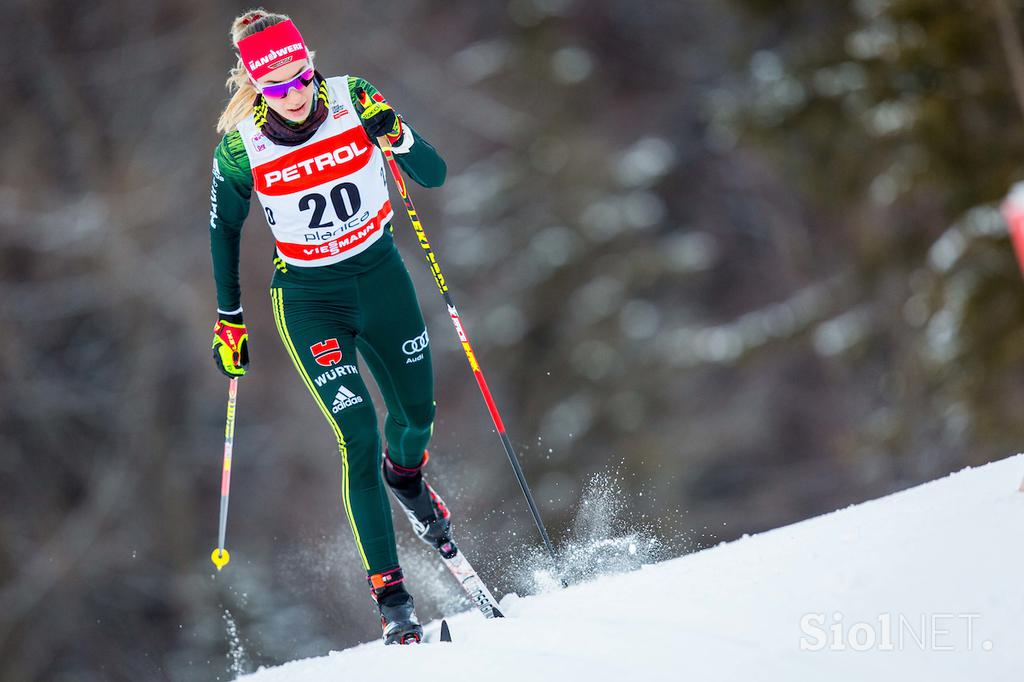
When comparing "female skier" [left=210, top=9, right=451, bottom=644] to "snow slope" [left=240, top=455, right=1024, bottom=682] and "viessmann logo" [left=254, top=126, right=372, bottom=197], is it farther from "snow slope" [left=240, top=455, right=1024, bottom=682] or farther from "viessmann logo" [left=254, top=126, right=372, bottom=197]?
"snow slope" [left=240, top=455, right=1024, bottom=682]

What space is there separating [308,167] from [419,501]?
1370 mm

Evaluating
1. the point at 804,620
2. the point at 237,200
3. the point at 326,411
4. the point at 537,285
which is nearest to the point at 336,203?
the point at 237,200

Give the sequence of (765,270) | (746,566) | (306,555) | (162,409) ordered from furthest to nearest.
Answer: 1. (765,270)
2. (162,409)
3. (306,555)
4. (746,566)

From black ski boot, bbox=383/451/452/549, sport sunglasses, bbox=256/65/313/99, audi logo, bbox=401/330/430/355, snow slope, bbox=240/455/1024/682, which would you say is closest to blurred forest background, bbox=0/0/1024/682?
black ski boot, bbox=383/451/452/549

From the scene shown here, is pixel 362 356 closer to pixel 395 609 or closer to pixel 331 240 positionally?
pixel 331 240

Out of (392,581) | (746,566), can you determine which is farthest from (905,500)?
(392,581)

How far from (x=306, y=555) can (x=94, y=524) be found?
13.4m

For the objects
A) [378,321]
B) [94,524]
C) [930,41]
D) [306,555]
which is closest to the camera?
[378,321]

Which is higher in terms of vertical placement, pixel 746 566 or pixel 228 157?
pixel 228 157

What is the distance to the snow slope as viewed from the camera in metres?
3.78

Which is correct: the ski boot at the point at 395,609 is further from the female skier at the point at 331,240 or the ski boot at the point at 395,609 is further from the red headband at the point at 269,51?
the red headband at the point at 269,51

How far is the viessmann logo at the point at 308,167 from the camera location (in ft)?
15.5

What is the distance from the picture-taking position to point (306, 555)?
8352 millimetres

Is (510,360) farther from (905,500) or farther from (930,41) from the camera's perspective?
(905,500)
